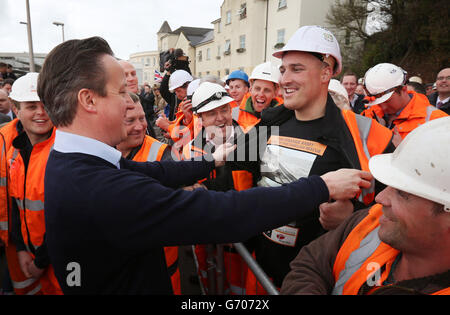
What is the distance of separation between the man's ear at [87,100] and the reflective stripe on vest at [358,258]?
1.61 meters

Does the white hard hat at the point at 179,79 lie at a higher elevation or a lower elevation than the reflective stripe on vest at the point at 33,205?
higher

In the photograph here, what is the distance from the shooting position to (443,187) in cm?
120

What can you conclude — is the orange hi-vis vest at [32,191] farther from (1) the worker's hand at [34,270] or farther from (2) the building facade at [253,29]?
(2) the building facade at [253,29]

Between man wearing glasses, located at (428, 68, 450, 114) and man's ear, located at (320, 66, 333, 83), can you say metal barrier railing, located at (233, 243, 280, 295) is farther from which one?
man wearing glasses, located at (428, 68, 450, 114)

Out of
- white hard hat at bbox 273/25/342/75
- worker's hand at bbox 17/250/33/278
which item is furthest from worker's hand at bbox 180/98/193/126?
worker's hand at bbox 17/250/33/278

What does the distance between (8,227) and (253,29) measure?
29929 millimetres

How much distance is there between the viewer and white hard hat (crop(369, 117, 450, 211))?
3.91 feet

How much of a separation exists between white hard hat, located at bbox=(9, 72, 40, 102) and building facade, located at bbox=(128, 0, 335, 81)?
22.6 m

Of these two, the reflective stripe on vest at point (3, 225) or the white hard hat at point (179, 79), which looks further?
the white hard hat at point (179, 79)

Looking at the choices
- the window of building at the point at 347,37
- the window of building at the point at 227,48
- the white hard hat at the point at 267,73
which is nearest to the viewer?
the white hard hat at the point at 267,73

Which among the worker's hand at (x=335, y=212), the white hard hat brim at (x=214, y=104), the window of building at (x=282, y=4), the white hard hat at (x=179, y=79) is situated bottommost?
the worker's hand at (x=335, y=212)

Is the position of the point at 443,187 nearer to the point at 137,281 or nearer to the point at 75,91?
the point at 137,281

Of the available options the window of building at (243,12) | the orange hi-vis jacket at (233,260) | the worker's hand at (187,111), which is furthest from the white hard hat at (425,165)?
the window of building at (243,12)

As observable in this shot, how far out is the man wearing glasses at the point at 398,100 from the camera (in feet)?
11.5
